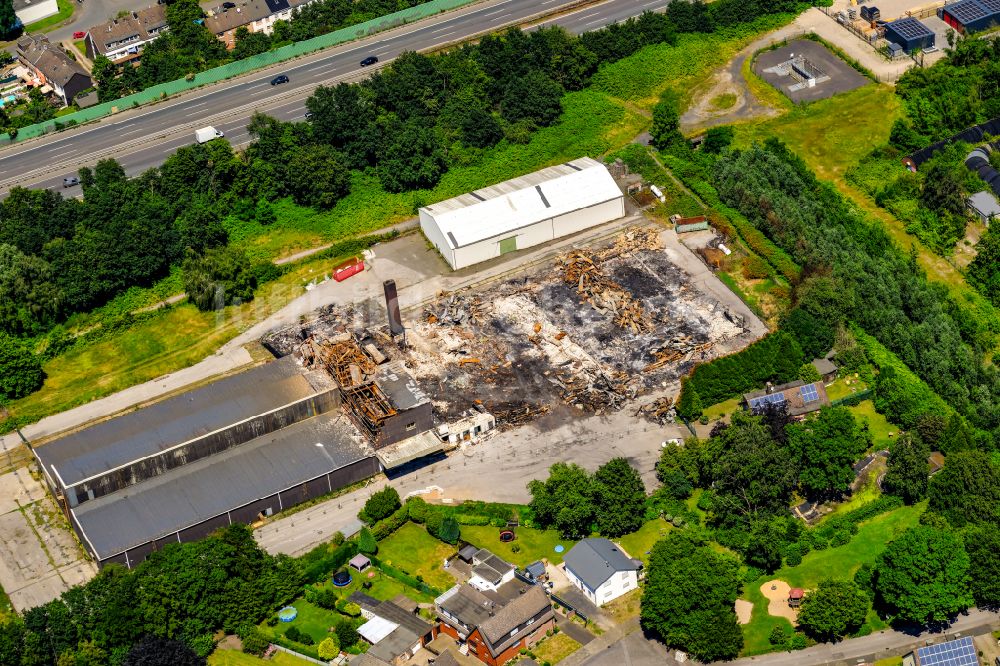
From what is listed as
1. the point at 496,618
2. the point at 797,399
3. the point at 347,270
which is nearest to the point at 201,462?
the point at 496,618

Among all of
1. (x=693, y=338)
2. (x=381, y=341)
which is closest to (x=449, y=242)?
(x=381, y=341)

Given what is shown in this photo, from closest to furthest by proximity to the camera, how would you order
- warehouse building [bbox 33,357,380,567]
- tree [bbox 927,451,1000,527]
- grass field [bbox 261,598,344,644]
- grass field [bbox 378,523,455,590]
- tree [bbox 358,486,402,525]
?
grass field [bbox 261,598,344,644]
tree [bbox 927,451,1000,527]
grass field [bbox 378,523,455,590]
warehouse building [bbox 33,357,380,567]
tree [bbox 358,486,402,525]

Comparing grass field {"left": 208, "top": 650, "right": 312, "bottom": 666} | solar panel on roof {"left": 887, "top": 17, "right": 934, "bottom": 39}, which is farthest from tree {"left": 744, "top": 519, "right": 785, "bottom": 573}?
solar panel on roof {"left": 887, "top": 17, "right": 934, "bottom": 39}

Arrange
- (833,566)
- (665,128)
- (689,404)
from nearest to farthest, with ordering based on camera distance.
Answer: (833,566) < (689,404) < (665,128)

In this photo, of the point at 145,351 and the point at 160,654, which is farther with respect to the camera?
the point at 145,351

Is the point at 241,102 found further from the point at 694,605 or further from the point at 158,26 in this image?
the point at 694,605

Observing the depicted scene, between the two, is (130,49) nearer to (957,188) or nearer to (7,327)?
(7,327)

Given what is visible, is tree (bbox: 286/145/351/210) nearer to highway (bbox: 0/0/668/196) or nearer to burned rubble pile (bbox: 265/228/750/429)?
→ highway (bbox: 0/0/668/196)

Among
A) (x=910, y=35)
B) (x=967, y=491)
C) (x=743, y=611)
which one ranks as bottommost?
(x=743, y=611)
